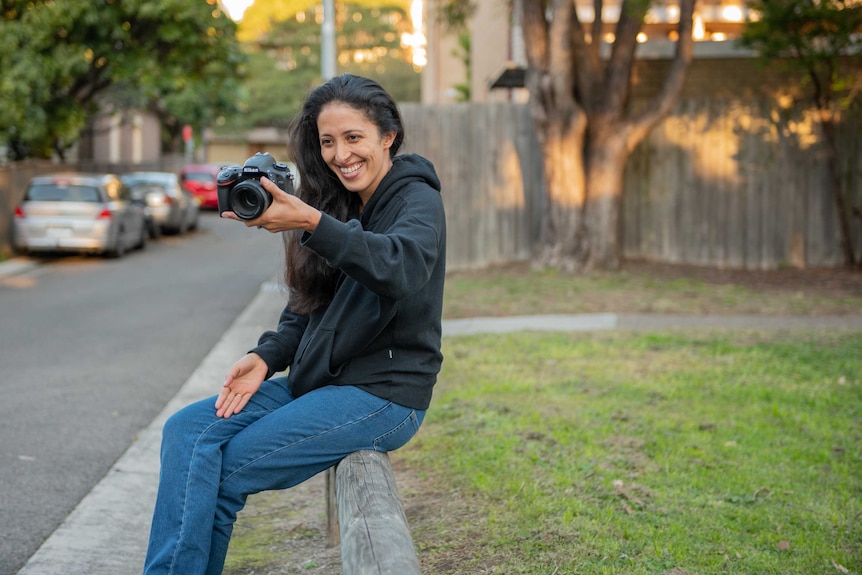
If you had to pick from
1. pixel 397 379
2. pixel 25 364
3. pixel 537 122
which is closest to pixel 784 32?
pixel 537 122

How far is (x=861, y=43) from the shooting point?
44.1 ft

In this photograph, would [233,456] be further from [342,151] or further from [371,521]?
[342,151]

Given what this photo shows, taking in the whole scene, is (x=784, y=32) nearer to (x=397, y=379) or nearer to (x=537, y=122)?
(x=537, y=122)

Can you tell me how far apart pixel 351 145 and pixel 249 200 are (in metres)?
0.68

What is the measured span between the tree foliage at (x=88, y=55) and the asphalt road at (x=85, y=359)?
13.2ft

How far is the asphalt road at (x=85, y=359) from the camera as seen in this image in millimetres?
5633

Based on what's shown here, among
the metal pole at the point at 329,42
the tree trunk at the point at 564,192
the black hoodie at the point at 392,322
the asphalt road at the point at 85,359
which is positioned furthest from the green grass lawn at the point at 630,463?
the metal pole at the point at 329,42

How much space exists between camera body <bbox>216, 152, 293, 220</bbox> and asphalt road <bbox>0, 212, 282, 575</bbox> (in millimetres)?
905

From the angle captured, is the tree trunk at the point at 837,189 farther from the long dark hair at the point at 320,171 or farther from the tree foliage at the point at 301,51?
the tree foliage at the point at 301,51

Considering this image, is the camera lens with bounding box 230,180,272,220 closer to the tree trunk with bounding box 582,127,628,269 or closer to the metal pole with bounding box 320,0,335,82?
the tree trunk with bounding box 582,127,628,269

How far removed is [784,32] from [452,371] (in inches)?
315

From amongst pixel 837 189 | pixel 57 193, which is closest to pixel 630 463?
pixel 837 189

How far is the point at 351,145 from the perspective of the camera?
353 cm

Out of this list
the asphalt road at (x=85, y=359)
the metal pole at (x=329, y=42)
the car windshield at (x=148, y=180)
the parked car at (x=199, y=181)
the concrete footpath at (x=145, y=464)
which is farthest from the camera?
the parked car at (x=199, y=181)
